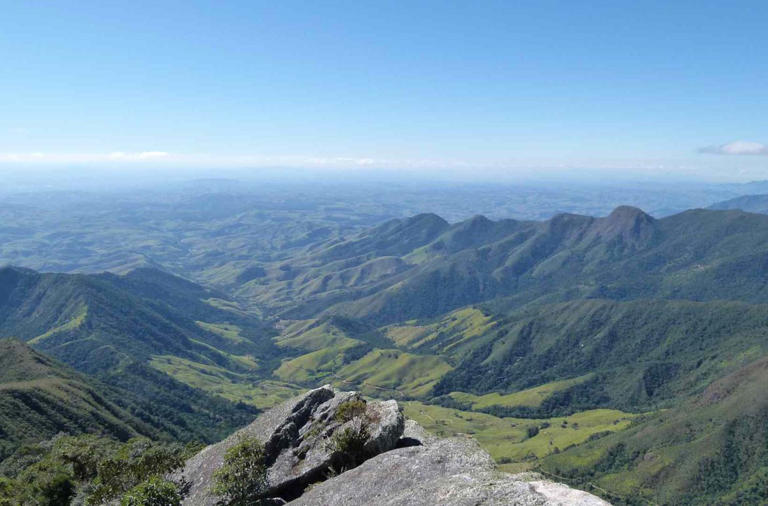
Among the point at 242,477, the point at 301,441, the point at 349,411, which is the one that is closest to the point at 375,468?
the point at 349,411

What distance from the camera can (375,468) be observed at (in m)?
38.2

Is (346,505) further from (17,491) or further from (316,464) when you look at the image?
(17,491)

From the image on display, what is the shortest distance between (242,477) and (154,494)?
7887 mm

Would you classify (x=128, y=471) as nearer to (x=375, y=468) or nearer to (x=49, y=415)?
(x=375, y=468)

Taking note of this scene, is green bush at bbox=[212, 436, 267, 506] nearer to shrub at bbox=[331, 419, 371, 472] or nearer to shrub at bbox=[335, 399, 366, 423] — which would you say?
shrub at bbox=[331, 419, 371, 472]

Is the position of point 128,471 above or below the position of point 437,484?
below

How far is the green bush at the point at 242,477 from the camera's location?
4231 centimetres

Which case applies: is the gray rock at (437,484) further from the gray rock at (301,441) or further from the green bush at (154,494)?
the green bush at (154,494)

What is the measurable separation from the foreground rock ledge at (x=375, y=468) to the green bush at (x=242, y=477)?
1.44 meters

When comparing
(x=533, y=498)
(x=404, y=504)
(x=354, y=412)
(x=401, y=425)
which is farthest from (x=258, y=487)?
(x=533, y=498)

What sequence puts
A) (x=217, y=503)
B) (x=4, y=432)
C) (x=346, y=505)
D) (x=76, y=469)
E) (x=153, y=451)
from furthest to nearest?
(x=4, y=432) < (x=76, y=469) < (x=153, y=451) < (x=217, y=503) < (x=346, y=505)

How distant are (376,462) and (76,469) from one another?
168ft

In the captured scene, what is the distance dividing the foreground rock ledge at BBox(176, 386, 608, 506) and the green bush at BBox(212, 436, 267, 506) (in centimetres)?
144

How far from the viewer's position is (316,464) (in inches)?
1756
